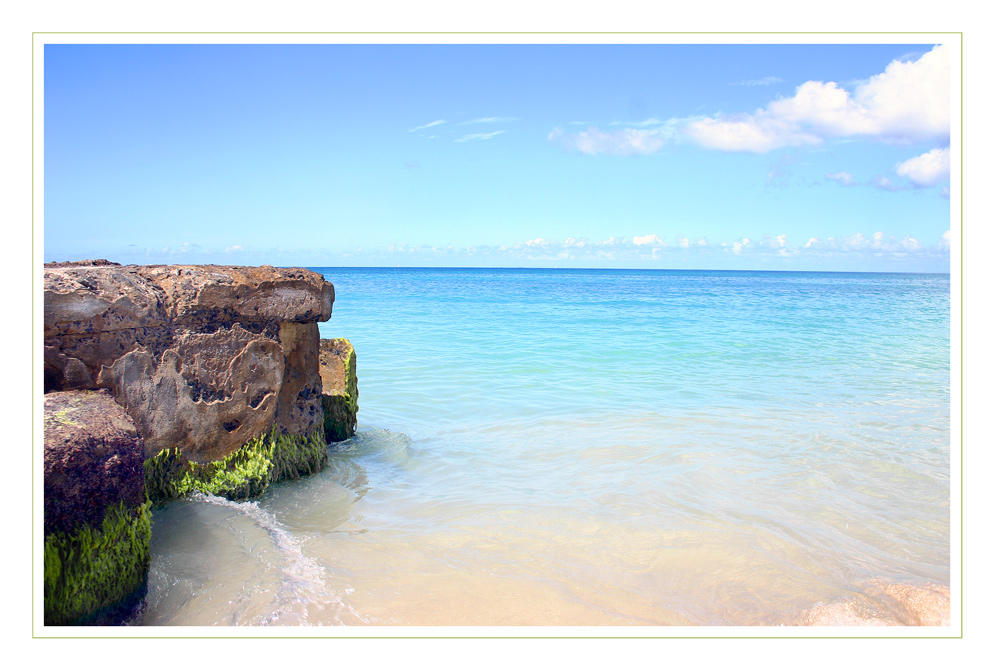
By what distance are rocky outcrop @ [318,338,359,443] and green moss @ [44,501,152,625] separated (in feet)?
7.16

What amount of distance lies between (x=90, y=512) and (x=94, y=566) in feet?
0.59

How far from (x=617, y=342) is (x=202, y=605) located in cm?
850

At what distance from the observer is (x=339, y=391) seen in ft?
15.1

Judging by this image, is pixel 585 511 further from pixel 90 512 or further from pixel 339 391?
pixel 90 512

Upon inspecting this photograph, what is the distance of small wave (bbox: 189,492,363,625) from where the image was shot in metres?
2.27

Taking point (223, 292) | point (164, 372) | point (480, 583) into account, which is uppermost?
point (223, 292)

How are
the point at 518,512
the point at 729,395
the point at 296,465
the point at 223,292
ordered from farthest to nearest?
the point at 729,395 < the point at 296,465 < the point at 518,512 < the point at 223,292

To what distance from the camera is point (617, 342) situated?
10141 mm

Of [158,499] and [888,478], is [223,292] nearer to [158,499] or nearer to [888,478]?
[158,499]

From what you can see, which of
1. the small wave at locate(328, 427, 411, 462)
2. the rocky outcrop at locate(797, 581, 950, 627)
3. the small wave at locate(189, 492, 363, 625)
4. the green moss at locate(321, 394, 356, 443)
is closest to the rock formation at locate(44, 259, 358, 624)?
the small wave at locate(189, 492, 363, 625)

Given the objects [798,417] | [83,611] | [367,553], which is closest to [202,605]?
[83,611]

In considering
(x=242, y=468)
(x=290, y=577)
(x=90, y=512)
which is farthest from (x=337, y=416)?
(x=90, y=512)

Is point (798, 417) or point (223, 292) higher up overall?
point (223, 292)

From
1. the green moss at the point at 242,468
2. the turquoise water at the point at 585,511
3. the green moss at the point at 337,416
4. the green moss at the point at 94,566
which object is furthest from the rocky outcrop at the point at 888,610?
the green moss at the point at 337,416
